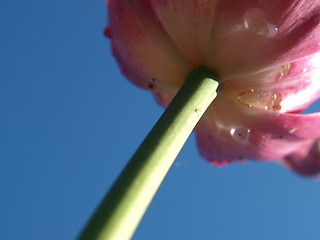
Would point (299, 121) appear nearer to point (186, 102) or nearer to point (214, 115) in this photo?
point (214, 115)

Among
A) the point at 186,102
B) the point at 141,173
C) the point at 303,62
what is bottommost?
the point at 141,173

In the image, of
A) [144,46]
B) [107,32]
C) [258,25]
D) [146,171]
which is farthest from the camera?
[107,32]

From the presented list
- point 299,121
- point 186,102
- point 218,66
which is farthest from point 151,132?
point 299,121

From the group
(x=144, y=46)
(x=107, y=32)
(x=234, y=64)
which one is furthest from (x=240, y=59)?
(x=107, y=32)

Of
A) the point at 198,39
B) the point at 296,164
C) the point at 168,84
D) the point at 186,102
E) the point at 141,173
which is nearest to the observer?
the point at 141,173

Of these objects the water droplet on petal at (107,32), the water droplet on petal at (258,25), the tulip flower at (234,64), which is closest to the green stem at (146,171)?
the tulip flower at (234,64)

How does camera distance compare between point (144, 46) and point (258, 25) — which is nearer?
point (258, 25)

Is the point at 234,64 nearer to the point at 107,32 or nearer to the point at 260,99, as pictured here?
the point at 260,99
